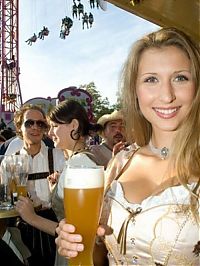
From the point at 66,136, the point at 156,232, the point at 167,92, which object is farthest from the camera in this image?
the point at 66,136

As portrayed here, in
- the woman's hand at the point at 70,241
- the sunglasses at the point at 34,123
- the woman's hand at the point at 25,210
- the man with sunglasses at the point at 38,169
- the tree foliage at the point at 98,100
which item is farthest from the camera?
the tree foliage at the point at 98,100

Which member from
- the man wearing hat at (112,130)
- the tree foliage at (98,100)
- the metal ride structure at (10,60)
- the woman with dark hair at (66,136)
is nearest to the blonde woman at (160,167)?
the woman with dark hair at (66,136)

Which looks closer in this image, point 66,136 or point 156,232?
point 156,232

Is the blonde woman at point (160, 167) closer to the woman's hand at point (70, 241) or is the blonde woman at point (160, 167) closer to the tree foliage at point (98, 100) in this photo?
the woman's hand at point (70, 241)

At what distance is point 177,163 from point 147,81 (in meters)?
0.31

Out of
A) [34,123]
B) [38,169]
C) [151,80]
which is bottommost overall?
[38,169]

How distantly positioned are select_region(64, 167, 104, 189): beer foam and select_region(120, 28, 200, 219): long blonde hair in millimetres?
335

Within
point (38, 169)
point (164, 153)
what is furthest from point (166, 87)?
point (38, 169)

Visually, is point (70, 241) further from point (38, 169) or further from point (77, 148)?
point (38, 169)

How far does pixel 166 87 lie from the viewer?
4.66ft

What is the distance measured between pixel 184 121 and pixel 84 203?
530 mm

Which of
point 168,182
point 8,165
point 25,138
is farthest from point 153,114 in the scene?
point 25,138

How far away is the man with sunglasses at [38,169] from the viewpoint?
115 inches

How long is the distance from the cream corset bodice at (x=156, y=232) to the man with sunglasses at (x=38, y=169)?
4.98ft
